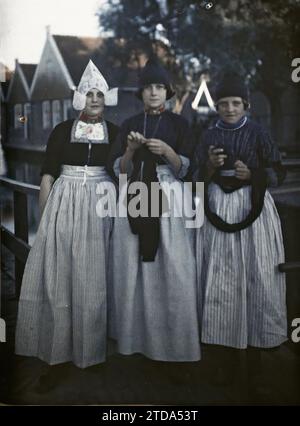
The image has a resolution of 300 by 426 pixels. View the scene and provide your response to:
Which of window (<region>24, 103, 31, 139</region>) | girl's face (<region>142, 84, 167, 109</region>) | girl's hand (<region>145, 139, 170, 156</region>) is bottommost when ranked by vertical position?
girl's hand (<region>145, 139, 170, 156</region>)

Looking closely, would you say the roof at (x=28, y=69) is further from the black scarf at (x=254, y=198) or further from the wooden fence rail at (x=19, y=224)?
the black scarf at (x=254, y=198)

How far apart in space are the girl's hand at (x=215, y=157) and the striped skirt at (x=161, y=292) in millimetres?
174

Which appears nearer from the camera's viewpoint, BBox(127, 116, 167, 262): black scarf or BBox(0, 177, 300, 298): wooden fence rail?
BBox(127, 116, 167, 262): black scarf

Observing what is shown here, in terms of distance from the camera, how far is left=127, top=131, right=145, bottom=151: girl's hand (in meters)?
2.01

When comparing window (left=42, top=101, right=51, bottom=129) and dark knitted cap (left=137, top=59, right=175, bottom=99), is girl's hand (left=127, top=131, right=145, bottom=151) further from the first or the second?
window (left=42, top=101, right=51, bottom=129)

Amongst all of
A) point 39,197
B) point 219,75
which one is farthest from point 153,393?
point 219,75

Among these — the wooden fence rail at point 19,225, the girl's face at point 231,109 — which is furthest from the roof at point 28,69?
the girl's face at point 231,109

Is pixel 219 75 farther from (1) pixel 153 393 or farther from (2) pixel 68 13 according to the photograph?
(1) pixel 153 393

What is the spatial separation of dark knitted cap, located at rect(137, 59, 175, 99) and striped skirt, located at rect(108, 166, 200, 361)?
341 millimetres

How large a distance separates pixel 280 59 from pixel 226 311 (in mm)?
1072

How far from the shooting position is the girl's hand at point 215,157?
201cm

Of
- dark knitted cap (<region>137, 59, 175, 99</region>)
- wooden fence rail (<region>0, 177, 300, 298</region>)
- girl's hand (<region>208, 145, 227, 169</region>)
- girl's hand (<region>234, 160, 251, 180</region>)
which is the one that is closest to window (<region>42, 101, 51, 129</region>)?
wooden fence rail (<region>0, 177, 300, 298</region>)

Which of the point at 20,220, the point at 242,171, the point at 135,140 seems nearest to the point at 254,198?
the point at 242,171

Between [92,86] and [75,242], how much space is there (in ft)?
2.15
